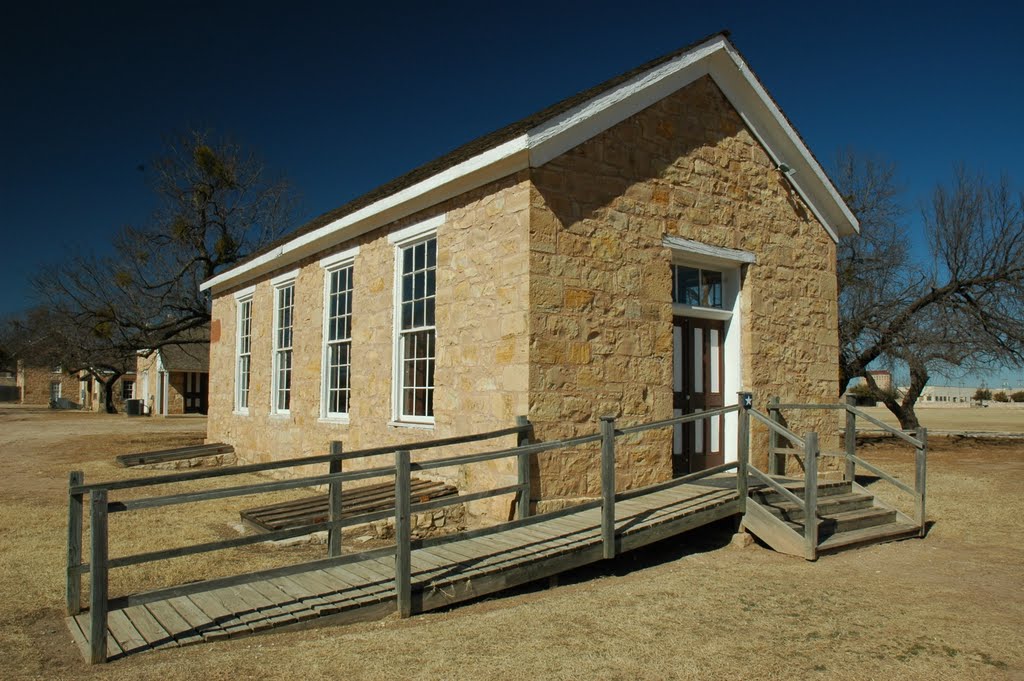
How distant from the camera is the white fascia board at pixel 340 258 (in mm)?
10998

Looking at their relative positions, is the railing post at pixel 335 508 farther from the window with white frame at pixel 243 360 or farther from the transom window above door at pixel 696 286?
the window with white frame at pixel 243 360

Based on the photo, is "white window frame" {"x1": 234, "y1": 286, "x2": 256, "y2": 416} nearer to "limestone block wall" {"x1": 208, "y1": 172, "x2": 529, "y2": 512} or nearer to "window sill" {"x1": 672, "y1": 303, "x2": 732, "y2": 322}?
"limestone block wall" {"x1": 208, "y1": 172, "x2": 529, "y2": 512}

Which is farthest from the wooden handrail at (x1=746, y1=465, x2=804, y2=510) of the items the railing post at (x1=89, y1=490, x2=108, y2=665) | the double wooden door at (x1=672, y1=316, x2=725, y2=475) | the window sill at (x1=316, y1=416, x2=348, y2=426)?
the window sill at (x1=316, y1=416, x2=348, y2=426)

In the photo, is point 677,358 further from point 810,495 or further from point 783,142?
point 783,142

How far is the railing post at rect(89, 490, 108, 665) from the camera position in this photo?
4.57 metres

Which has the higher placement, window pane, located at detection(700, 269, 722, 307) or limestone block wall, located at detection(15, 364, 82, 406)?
window pane, located at detection(700, 269, 722, 307)

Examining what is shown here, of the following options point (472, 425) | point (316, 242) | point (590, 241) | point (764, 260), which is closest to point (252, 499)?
point (316, 242)

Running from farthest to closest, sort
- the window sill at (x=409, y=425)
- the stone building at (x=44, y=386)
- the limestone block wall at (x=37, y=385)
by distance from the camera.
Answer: the limestone block wall at (x=37, y=385) → the stone building at (x=44, y=386) → the window sill at (x=409, y=425)

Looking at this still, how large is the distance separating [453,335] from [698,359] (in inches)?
122

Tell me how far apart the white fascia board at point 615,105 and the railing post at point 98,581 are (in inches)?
190

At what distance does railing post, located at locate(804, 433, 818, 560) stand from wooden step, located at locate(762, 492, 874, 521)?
0.59m

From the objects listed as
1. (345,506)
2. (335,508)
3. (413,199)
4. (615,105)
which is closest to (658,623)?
(335,508)

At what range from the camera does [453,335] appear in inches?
341

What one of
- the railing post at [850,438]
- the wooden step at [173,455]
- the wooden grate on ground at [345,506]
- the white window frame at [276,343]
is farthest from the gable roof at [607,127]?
the wooden step at [173,455]
